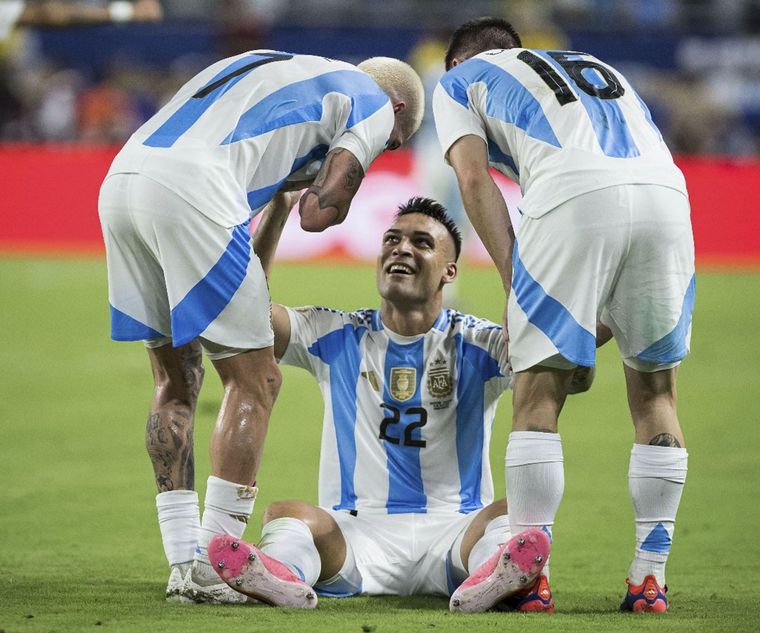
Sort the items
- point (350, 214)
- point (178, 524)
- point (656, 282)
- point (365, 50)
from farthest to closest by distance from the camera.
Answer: point (365, 50) < point (350, 214) < point (178, 524) < point (656, 282)

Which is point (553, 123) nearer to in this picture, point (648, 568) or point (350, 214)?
point (648, 568)

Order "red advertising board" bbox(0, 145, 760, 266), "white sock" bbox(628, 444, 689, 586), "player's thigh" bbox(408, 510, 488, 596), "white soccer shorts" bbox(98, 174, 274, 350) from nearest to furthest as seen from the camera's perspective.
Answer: "white soccer shorts" bbox(98, 174, 274, 350)
"white sock" bbox(628, 444, 689, 586)
"player's thigh" bbox(408, 510, 488, 596)
"red advertising board" bbox(0, 145, 760, 266)

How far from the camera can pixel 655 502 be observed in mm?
4281

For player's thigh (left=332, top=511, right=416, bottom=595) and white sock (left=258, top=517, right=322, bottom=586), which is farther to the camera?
player's thigh (left=332, top=511, right=416, bottom=595)

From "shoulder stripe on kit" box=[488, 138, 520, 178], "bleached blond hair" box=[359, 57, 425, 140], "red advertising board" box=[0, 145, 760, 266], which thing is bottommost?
"shoulder stripe on kit" box=[488, 138, 520, 178]

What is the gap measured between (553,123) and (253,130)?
976 mm

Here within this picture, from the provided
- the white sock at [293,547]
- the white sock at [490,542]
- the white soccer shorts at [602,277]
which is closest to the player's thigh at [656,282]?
the white soccer shorts at [602,277]

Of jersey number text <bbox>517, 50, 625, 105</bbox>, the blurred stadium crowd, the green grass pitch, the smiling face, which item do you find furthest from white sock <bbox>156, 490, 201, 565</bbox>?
the blurred stadium crowd

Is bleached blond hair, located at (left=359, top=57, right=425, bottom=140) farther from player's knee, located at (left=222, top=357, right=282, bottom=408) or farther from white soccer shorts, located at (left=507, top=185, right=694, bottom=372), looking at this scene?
player's knee, located at (left=222, top=357, right=282, bottom=408)

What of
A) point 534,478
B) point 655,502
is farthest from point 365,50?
point 534,478

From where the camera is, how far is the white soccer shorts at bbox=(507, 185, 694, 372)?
4.02m

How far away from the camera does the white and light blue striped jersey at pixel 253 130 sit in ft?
13.8

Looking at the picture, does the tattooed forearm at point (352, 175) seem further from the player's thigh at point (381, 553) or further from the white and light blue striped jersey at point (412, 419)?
the player's thigh at point (381, 553)

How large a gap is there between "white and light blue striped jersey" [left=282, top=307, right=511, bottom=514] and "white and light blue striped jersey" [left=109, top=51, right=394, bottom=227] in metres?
0.81
